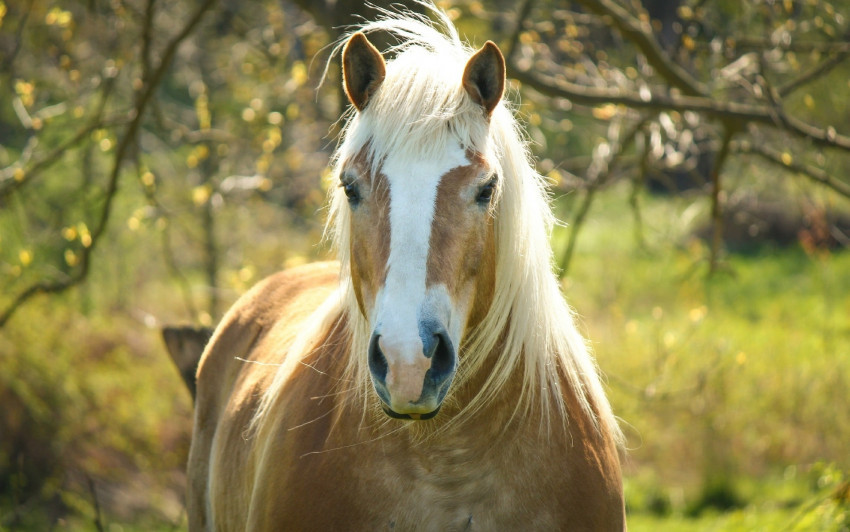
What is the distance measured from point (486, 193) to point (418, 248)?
1.04 ft

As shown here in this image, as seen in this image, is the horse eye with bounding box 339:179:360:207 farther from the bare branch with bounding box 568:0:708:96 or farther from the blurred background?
the bare branch with bounding box 568:0:708:96

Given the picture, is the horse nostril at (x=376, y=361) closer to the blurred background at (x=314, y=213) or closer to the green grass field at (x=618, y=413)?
the blurred background at (x=314, y=213)

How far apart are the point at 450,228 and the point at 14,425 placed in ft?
24.8

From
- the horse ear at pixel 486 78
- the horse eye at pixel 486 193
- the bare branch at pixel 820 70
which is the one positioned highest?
the horse ear at pixel 486 78

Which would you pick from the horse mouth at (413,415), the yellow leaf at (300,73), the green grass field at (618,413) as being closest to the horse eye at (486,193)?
the horse mouth at (413,415)

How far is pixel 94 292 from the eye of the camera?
32.0 feet

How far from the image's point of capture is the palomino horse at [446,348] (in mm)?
2061

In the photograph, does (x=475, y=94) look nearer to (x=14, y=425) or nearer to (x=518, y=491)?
(x=518, y=491)

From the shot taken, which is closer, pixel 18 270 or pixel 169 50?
pixel 169 50

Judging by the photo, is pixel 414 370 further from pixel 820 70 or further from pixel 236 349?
pixel 820 70

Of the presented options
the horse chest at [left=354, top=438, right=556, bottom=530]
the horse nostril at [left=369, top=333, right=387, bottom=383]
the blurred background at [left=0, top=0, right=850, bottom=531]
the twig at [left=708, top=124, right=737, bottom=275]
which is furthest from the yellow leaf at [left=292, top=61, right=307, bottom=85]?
the horse nostril at [left=369, top=333, right=387, bottom=383]

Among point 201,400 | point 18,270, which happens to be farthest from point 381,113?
point 18,270

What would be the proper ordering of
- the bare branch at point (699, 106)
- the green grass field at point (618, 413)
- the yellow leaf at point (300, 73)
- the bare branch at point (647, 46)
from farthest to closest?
the green grass field at point (618, 413) < the yellow leaf at point (300, 73) < the bare branch at point (647, 46) < the bare branch at point (699, 106)

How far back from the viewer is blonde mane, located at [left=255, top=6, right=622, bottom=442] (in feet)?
7.29
